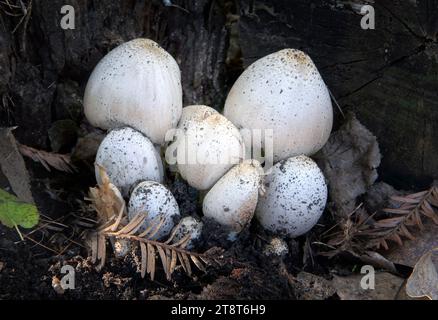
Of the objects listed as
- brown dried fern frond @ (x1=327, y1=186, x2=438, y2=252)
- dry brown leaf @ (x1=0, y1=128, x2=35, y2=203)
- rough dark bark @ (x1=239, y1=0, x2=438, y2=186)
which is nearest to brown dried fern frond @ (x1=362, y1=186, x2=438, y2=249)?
brown dried fern frond @ (x1=327, y1=186, x2=438, y2=252)

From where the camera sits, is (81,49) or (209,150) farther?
(81,49)

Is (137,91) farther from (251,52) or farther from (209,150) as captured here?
(251,52)

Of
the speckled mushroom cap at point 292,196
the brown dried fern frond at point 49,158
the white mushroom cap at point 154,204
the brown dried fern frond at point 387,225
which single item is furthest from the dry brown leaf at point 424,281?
the brown dried fern frond at point 49,158

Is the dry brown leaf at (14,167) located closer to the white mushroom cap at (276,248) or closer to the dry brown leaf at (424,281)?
the white mushroom cap at (276,248)

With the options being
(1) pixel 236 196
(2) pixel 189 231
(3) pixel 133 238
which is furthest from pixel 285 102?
(3) pixel 133 238

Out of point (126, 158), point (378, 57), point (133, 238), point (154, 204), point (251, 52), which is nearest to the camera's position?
point (133, 238)

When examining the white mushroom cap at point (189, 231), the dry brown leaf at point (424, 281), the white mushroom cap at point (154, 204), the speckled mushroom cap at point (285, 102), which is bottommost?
the dry brown leaf at point (424, 281)

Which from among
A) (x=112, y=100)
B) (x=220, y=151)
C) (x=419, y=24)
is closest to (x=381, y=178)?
(x=419, y=24)
